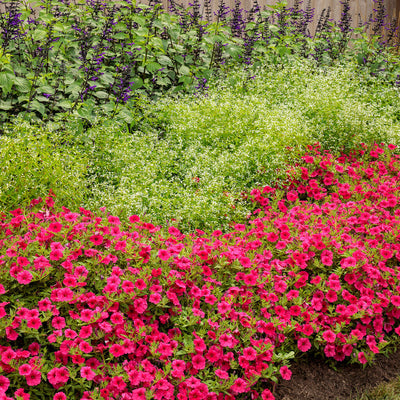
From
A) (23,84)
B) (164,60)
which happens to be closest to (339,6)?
(164,60)

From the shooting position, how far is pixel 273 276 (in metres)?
3.16

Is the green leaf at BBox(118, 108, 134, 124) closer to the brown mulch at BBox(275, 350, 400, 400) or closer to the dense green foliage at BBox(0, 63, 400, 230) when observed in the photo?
the dense green foliage at BBox(0, 63, 400, 230)

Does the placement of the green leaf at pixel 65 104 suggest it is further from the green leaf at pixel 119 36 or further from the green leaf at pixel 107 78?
the green leaf at pixel 119 36

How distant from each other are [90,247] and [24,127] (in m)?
1.69

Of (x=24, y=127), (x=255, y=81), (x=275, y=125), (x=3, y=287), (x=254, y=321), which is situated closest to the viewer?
(x=3, y=287)

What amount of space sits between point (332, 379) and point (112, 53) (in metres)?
4.43

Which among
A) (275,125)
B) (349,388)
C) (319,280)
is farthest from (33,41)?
(349,388)

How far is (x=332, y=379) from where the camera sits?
2809 mm

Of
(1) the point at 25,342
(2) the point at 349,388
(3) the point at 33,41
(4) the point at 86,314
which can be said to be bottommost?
(2) the point at 349,388

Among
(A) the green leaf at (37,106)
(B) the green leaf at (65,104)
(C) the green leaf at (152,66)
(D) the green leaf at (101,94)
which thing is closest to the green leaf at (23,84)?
(A) the green leaf at (37,106)

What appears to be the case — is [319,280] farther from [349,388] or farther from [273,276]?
[349,388]

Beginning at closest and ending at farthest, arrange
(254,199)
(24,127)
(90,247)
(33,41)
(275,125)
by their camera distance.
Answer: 1. (90,247)
2. (24,127)
3. (254,199)
4. (275,125)
5. (33,41)

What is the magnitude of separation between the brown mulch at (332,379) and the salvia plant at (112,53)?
3235 millimetres

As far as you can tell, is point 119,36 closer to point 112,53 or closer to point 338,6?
point 112,53
